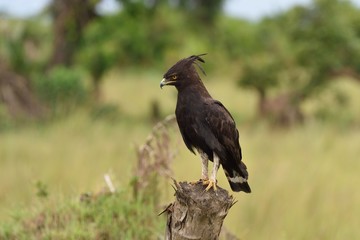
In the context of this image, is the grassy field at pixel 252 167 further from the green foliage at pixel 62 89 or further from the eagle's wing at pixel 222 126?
the eagle's wing at pixel 222 126

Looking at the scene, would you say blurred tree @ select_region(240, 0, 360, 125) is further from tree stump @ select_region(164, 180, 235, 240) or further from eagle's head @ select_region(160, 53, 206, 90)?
eagle's head @ select_region(160, 53, 206, 90)

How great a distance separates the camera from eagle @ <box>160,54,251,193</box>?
128 inches

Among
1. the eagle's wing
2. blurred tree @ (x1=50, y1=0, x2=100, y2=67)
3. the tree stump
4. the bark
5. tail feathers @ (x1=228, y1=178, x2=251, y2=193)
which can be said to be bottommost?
the tree stump

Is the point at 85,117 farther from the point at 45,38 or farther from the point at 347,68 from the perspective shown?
the point at 45,38

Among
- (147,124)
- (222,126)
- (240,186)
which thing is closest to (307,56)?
(147,124)

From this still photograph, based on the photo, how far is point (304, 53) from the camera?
42.5ft

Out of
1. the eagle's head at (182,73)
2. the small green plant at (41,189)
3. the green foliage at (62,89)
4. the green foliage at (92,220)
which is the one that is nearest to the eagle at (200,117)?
the eagle's head at (182,73)

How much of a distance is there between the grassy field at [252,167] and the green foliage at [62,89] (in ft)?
2.46

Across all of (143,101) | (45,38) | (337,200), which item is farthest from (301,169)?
(45,38)

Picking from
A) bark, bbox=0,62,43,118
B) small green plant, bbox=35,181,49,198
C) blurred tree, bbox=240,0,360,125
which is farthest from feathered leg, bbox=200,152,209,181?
blurred tree, bbox=240,0,360,125

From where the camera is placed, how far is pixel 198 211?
338cm

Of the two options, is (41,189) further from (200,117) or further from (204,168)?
(200,117)

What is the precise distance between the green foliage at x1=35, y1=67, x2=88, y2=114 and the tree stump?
29.0ft

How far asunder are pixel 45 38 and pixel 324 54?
8035mm
